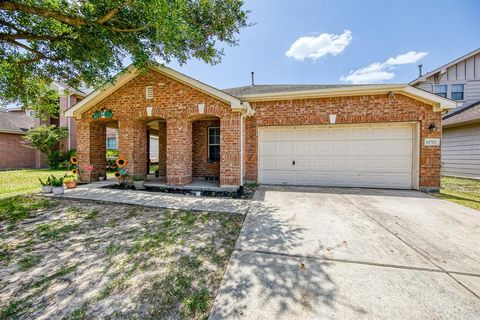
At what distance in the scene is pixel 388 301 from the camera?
1919 mm

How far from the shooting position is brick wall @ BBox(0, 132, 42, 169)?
590 inches

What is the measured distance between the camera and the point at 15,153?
15.7m

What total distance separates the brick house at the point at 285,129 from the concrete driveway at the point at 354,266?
2.67m

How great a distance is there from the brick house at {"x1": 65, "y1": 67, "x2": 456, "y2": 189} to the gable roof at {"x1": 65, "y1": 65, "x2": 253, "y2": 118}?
0.11 ft

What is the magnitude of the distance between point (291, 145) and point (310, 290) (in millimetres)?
Result: 6101

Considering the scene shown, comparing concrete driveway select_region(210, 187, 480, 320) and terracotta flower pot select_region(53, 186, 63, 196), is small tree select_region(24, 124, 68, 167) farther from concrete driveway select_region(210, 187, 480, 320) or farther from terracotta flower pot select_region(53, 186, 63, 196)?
concrete driveway select_region(210, 187, 480, 320)

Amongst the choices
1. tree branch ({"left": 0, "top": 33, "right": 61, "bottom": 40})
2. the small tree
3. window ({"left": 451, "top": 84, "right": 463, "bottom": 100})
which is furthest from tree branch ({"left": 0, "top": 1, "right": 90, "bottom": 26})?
window ({"left": 451, "top": 84, "right": 463, "bottom": 100})

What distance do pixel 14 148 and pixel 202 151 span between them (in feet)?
59.9

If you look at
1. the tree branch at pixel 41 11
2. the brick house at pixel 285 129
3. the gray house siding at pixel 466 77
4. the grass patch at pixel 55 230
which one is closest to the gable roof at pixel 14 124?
the brick house at pixel 285 129

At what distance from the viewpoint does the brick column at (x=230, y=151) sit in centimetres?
658

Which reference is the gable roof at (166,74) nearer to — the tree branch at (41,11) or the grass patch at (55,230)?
the tree branch at (41,11)

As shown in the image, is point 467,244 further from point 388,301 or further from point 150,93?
point 150,93

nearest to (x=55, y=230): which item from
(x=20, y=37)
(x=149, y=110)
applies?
(x=149, y=110)

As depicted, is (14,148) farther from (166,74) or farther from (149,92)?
(166,74)
